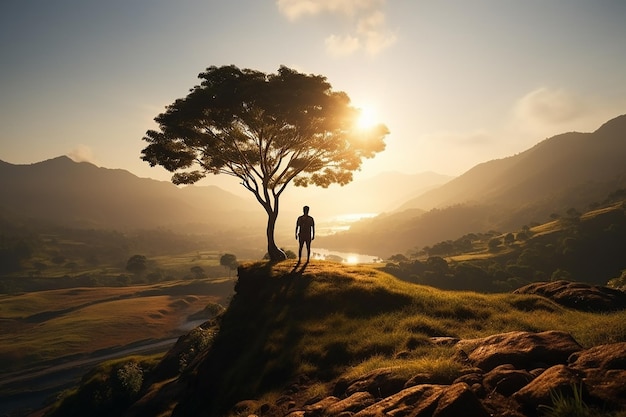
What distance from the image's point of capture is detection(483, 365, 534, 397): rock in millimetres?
6898

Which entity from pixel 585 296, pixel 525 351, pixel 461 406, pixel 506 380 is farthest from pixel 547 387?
pixel 585 296

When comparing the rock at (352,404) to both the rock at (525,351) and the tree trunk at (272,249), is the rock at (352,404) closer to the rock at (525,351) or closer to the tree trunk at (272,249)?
the rock at (525,351)

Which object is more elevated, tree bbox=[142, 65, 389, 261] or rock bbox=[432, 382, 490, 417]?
tree bbox=[142, 65, 389, 261]

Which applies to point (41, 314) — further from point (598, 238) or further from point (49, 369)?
point (598, 238)

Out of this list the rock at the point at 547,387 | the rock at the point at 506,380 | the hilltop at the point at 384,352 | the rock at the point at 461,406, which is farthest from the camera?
the rock at the point at 506,380

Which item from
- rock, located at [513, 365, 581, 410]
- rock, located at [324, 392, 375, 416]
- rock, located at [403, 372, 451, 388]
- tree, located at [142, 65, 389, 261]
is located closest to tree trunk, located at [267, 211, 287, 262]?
tree, located at [142, 65, 389, 261]

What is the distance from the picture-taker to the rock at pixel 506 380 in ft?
22.6

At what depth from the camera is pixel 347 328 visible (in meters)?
14.3

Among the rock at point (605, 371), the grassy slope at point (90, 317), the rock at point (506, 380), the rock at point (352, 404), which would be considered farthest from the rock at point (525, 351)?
the grassy slope at point (90, 317)

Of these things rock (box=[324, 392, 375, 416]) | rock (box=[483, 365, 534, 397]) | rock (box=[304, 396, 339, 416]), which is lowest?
rock (box=[304, 396, 339, 416])

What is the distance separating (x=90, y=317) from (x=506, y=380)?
445 feet

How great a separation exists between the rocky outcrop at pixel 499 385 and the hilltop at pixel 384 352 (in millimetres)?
24

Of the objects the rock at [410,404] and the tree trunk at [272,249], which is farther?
the tree trunk at [272,249]

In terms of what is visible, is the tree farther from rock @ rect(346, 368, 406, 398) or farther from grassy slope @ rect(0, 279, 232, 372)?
grassy slope @ rect(0, 279, 232, 372)
